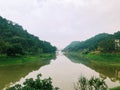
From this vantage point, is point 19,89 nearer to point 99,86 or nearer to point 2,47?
point 99,86

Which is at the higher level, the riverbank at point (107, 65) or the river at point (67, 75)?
the riverbank at point (107, 65)

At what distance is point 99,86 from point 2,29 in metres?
94.6

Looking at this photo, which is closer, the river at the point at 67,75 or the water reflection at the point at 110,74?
the river at the point at 67,75

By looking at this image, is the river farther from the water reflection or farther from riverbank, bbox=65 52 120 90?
riverbank, bbox=65 52 120 90

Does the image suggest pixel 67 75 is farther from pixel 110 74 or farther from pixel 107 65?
pixel 107 65

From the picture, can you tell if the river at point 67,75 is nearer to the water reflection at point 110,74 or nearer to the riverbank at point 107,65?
the water reflection at point 110,74

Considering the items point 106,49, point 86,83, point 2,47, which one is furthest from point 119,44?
point 86,83

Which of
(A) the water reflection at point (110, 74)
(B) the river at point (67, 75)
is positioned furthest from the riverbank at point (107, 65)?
(B) the river at point (67, 75)

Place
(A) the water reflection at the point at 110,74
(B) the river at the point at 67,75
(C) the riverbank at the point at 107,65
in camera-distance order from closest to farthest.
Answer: (B) the river at the point at 67,75, (A) the water reflection at the point at 110,74, (C) the riverbank at the point at 107,65

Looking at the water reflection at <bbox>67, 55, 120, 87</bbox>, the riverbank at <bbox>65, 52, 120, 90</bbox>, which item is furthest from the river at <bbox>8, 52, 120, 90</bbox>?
the riverbank at <bbox>65, 52, 120, 90</bbox>

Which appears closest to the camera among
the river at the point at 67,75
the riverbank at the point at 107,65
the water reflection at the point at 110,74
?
the river at the point at 67,75

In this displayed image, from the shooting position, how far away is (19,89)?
424 inches

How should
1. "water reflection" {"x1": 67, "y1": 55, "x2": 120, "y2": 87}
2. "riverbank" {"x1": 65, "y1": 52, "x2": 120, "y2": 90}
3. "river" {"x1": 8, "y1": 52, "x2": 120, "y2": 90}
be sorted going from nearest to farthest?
"river" {"x1": 8, "y1": 52, "x2": 120, "y2": 90} → "water reflection" {"x1": 67, "y1": 55, "x2": 120, "y2": 87} → "riverbank" {"x1": 65, "y1": 52, "x2": 120, "y2": 90}

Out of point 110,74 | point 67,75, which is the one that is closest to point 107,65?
point 110,74
